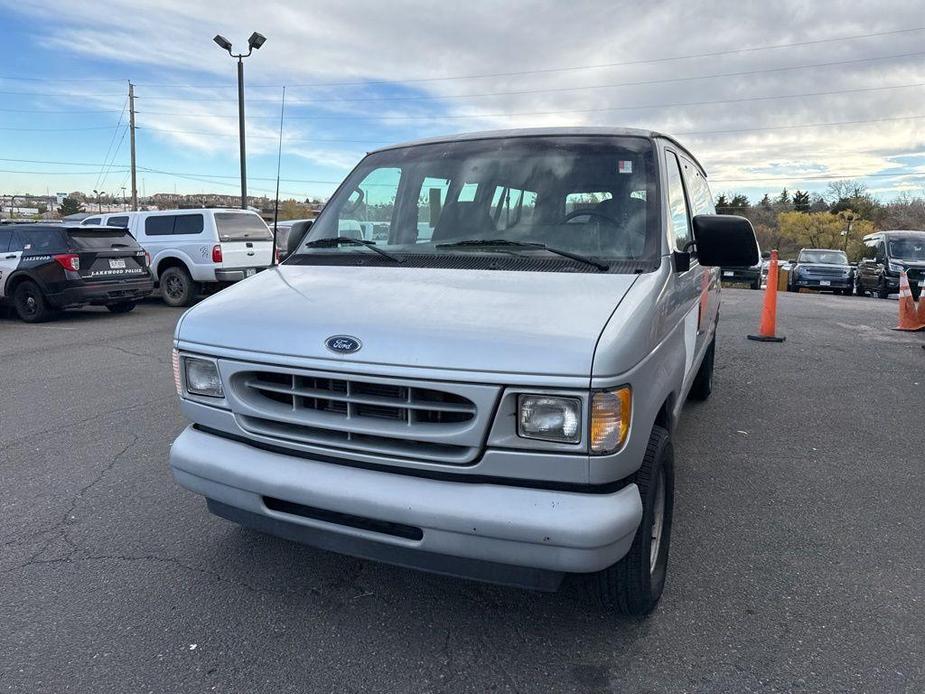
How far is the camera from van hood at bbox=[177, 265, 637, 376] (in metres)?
2.23

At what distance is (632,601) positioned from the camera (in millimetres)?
2592

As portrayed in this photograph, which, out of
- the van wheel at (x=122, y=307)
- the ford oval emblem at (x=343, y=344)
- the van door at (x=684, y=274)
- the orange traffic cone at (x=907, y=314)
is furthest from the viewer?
the van wheel at (x=122, y=307)

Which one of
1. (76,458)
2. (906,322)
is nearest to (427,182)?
(76,458)

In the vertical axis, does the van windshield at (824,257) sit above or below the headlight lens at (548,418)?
above

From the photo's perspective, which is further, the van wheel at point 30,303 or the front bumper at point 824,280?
the front bumper at point 824,280

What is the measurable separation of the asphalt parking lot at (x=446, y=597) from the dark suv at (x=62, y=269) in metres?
7.11

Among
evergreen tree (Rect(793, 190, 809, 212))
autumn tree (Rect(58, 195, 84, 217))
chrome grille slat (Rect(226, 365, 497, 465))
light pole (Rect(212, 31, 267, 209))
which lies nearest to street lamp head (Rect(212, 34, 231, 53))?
light pole (Rect(212, 31, 267, 209))

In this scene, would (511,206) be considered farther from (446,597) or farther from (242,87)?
(242,87)

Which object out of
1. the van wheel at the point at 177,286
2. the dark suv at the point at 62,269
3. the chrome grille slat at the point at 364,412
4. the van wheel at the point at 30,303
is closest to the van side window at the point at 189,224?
the van wheel at the point at 177,286

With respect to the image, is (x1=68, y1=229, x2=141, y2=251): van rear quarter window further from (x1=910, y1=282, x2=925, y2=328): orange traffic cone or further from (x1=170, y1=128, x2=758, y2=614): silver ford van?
(x1=910, y1=282, x2=925, y2=328): orange traffic cone

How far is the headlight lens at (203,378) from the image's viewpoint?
272 cm

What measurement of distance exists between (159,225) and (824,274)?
763 inches

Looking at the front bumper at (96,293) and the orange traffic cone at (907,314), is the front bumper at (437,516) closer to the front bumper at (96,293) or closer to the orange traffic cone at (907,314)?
the front bumper at (96,293)

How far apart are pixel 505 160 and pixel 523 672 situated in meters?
2.41
